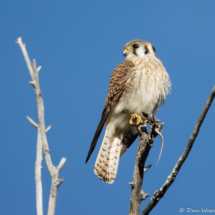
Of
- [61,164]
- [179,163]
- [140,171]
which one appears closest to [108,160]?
[140,171]

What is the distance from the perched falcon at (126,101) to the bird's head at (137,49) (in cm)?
15

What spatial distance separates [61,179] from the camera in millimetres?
1707

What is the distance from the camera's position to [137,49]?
3971mm

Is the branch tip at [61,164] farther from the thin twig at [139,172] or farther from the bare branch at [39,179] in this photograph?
the thin twig at [139,172]

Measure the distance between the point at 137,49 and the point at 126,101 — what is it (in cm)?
85

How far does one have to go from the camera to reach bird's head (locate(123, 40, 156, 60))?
391cm

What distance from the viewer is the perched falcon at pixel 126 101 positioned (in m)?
3.39

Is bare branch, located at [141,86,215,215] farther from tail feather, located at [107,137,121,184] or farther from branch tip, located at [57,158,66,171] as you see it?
tail feather, located at [107,137,121,184]

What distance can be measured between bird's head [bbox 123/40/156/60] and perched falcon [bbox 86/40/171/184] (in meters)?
0.15

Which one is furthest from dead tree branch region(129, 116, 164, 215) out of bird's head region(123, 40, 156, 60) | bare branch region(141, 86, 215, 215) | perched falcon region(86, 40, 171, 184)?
bird's head region(123, 40, 156, 60)

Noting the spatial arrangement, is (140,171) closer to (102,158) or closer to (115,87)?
(102,158)

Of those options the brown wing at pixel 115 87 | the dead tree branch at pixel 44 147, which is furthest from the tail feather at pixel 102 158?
the dead tree branch at pixel 44 147

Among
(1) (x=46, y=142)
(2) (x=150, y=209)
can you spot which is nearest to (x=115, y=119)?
(2) (x=150, y=209)

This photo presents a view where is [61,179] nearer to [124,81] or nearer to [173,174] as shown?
[173,174]
